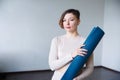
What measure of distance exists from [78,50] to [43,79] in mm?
3335

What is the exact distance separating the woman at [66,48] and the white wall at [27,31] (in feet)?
→ 11.8

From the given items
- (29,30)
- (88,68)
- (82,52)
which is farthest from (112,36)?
(82,52)

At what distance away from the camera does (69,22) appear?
102 centimetres

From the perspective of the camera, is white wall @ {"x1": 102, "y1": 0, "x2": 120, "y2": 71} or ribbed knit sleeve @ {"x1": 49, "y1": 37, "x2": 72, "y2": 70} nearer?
ribbed knit sleeve @ {"x1": 49, "y1": 37, "x2": 72, "y2": 70}

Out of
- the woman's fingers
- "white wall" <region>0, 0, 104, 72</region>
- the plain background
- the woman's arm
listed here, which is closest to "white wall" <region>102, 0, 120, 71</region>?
the plain background

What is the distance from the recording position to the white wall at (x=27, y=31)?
14.6ft

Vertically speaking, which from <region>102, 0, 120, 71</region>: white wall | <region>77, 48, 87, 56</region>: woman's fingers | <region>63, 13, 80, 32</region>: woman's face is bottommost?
<region>102, 0, 120, 71</region>: white wall

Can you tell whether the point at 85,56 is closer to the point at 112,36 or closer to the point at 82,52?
the point at 82,52

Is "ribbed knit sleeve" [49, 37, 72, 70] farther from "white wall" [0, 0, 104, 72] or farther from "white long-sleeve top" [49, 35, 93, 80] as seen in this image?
"white wall" [0, 0, 104, 72]

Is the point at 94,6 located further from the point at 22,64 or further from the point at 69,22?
the point at 69,22

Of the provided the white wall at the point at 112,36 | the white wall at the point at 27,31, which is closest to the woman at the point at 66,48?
the white wall at the point at 27,31

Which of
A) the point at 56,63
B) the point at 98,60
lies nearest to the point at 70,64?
the point at 56,63

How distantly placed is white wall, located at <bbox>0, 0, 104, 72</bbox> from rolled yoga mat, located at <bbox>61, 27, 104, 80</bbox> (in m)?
3.73

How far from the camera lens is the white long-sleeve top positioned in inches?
39.0
